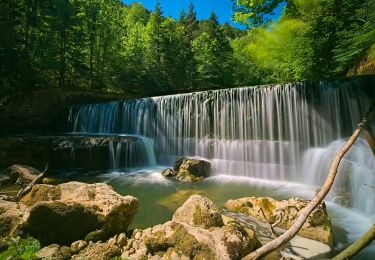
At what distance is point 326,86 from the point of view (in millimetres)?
11086

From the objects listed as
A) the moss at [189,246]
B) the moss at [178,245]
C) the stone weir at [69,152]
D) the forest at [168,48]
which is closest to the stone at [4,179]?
the stone weir at [69,152]

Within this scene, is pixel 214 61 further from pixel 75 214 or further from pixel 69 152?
pixel 75 214

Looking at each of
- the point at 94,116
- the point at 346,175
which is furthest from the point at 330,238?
the point at 94,116

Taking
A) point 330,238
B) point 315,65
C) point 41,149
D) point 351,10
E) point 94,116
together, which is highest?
point 351,10

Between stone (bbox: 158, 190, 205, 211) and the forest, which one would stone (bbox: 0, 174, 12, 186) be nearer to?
stone (bbox: 158, 190, 205, 211)

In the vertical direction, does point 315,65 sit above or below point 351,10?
below

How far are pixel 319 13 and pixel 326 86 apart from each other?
3714mm

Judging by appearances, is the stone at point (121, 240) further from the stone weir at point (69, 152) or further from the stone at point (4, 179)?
the stone weir at point (69, 152)

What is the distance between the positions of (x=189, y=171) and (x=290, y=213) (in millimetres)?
5895

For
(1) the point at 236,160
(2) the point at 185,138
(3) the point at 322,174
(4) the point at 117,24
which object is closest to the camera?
(3) the point at 322,174

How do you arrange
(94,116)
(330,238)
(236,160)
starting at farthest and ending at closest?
1. (94,116)
2. (236,160)
3. (330,238)

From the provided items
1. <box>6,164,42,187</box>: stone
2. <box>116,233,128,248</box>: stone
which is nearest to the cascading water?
<box>116,233,128,248</box>: stone

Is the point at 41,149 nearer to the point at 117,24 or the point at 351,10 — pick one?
the point at 351,10

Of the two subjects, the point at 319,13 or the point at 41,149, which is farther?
the point at 41,149
